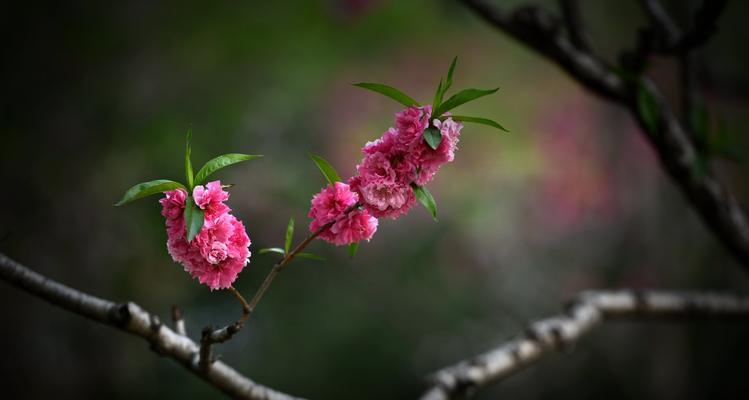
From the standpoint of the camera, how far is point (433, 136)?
485 millimetres

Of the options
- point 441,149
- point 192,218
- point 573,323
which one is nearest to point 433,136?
point 441,149

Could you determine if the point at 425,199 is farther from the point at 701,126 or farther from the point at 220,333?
the point at 701,126

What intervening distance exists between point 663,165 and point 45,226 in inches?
68.7

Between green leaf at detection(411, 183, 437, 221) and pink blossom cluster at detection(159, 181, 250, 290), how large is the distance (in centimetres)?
16

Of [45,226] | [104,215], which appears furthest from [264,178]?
[45,226]

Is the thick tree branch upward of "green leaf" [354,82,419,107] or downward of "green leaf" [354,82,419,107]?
downward

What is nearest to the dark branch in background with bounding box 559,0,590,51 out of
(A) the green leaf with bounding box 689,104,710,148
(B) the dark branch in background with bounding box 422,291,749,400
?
(A) the green leaf with bounding box 689,104,710,148

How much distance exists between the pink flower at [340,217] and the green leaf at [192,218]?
4.1 inches

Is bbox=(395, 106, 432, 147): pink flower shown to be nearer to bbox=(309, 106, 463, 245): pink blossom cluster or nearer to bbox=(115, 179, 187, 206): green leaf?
bbox=(309, 106, 463, 245): pink blossom cluster

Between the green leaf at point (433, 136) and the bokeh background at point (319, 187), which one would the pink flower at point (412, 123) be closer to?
the green leaf at point (433, 136)

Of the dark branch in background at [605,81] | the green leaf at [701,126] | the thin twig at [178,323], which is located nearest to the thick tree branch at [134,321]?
the thin twig at [178,323]

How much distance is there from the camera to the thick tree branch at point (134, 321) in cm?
56

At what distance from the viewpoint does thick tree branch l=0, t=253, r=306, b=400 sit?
1.82ft

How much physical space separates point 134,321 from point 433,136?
1.18 feet
